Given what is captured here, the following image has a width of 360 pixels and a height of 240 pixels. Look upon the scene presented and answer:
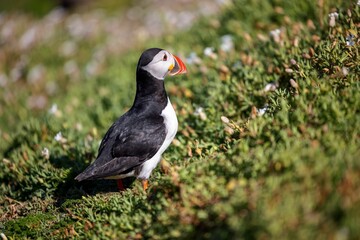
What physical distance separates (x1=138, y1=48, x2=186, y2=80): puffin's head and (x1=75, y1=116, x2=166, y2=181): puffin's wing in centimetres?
50

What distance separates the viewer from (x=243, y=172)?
377 cm

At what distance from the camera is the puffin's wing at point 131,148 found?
4668mm

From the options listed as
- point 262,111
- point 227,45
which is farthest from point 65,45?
point 262,111

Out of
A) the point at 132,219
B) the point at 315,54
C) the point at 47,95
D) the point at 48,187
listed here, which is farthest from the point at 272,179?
the point at 47,95

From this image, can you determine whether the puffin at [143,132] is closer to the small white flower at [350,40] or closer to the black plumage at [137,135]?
the black plumage at [137,135]

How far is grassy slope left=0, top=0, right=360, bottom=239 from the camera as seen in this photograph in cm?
314

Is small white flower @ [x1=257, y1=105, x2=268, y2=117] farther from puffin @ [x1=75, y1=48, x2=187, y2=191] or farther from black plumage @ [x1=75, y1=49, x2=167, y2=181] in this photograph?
black plumage @ [x1=75, y1=49, x2=167, y2=181]

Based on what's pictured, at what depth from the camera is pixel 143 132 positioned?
481 centimetres

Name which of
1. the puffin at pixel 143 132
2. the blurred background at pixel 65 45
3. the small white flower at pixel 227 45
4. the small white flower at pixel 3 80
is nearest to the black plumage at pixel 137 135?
the puffin at pixel 143 132

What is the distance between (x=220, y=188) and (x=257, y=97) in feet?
7.27

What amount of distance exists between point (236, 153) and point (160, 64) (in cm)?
135

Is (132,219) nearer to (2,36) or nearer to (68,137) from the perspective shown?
(68,137)

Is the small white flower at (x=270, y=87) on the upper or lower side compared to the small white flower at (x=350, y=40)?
lower

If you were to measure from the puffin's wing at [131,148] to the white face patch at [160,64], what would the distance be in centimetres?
48
